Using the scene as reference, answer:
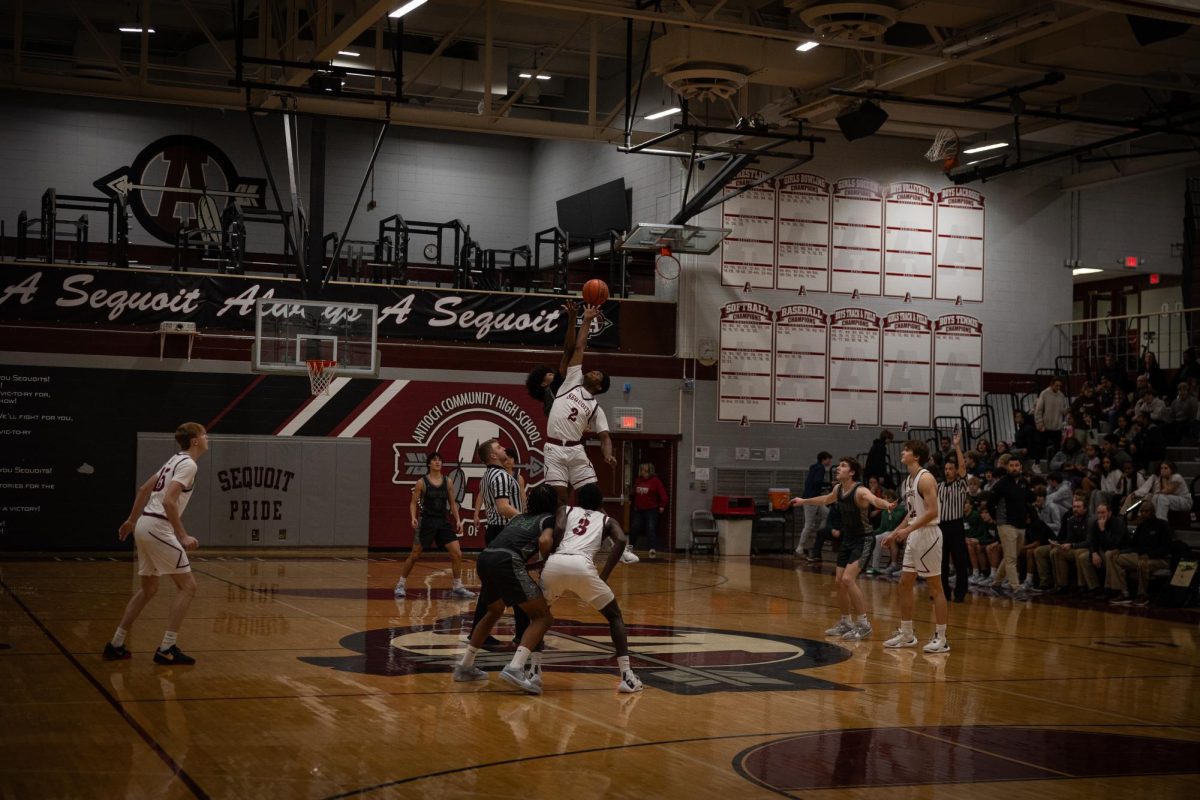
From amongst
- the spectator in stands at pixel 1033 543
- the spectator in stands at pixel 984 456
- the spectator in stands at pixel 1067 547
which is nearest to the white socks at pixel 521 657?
the spectator in stands at pixel 1067 547

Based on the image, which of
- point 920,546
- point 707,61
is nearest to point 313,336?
→ point 707,61

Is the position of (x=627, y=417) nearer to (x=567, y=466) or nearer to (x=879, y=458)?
(x=879, y=458)

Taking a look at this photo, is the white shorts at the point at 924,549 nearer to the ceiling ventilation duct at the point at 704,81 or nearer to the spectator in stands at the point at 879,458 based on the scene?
the ceiling ventilation duct at the point at 704,81

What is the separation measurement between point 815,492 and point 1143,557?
24.2 feet

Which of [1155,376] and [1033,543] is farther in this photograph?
[1155,376]

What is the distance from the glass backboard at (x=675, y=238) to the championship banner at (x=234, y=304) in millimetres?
1631

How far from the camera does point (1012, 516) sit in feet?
58.2

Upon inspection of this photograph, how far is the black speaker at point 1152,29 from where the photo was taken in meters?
14.8

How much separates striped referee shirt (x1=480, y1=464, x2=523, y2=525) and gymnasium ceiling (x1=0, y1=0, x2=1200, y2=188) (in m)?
6.30

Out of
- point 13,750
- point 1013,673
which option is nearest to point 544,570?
point 13,750

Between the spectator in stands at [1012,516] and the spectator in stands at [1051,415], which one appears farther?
the spectator in stands at [1051,415]

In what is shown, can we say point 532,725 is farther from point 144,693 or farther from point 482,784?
point 144,693

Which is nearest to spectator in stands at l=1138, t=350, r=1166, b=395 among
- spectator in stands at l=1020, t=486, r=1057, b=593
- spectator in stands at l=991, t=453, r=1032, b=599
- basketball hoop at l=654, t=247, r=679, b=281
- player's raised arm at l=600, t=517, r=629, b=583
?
spectator in stands at l=1020, t=486, r=1057, b=593

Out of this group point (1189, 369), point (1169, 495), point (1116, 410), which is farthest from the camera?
point (1116, 410)
